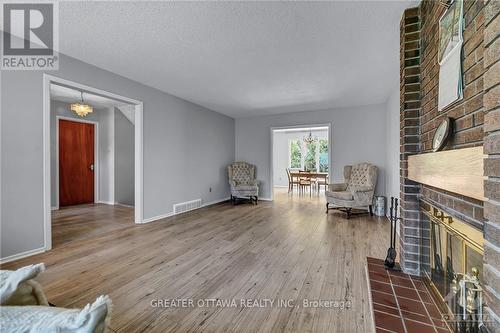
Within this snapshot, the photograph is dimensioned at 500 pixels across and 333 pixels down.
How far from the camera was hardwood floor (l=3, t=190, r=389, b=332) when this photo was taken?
4.81 ft

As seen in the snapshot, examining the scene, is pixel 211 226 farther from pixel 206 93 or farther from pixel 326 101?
pixel 326 101

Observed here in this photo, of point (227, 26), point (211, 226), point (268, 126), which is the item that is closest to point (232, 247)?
point (211, 226)

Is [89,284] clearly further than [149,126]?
No

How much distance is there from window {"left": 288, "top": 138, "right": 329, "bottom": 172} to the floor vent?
5258 mm

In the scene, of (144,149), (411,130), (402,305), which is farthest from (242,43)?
(402,305)

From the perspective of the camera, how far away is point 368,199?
407 centimetres

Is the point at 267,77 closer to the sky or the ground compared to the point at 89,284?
closer to the sky

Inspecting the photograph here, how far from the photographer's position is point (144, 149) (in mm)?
3678

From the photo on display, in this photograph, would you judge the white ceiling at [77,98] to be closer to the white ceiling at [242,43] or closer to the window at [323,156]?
the white ceiling at [242,43]

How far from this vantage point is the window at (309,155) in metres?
8.70

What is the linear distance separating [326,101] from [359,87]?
91cm

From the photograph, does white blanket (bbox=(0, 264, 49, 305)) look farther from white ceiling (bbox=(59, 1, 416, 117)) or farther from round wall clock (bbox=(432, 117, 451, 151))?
round wall clock (bbox=(432, 117, 451, 151))

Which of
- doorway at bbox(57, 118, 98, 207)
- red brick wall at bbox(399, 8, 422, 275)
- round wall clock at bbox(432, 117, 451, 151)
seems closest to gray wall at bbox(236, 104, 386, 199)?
red brick wall at bbox(399, 8, 422, 275)

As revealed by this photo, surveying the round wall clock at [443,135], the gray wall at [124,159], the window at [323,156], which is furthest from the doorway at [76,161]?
the window at [323,156]
